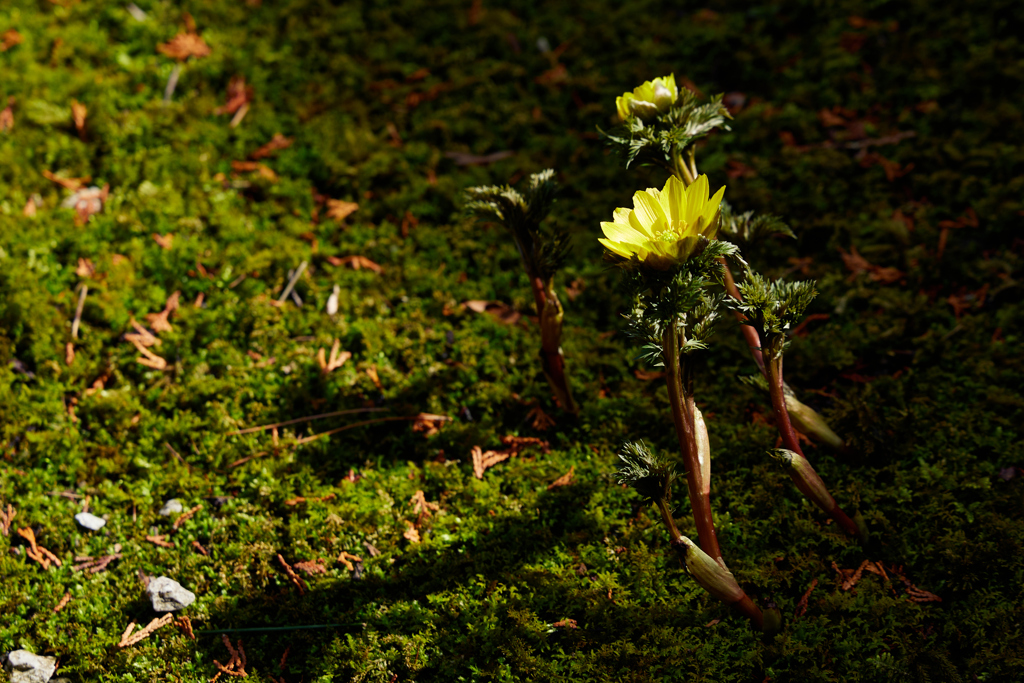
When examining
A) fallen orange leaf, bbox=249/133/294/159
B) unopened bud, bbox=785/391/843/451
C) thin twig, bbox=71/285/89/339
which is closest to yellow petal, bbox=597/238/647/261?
unopened bud, bbox=785/391/843/451

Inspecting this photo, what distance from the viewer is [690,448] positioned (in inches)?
92.2

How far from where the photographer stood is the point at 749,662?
2.42 m

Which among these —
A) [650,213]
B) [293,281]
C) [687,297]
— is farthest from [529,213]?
[293,281]

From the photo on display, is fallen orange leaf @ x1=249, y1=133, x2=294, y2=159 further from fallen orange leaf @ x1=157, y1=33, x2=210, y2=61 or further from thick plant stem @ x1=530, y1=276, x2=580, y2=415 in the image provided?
thick plant stem @ x1=530, y1=276, x2=580, y2=415

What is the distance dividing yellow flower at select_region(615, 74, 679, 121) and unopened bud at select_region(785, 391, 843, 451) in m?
1.18

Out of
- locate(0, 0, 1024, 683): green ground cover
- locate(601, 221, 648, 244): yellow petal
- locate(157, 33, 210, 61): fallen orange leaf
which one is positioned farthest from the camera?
locate(157, 33, 210, 61): fallen orange leaf

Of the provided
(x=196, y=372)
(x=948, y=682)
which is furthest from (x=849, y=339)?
(x=196, y=372)

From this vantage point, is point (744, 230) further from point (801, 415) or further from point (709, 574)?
point (709, 574)

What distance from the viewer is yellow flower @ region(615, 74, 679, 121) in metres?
2.49

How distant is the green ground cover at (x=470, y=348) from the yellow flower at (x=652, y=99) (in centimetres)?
115

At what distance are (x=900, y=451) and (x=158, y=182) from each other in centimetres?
403

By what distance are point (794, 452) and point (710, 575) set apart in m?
0.55

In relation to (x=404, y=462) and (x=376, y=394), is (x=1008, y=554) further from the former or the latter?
(x=376, y=394)

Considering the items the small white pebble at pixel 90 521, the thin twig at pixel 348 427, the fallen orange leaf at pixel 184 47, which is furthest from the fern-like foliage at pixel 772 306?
the fallen orange leaf at pixel 184 47
